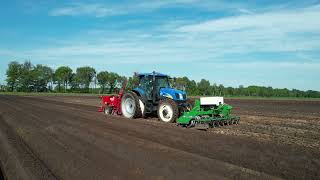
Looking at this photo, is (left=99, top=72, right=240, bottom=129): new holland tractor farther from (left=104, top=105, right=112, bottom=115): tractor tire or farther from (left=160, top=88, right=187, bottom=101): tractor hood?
(left=104, top=105, right=112, bottom=115): tractor tire

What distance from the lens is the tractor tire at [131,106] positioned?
16.3 meters

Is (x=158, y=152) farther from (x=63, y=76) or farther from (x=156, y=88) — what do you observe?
(x=63, y=76)

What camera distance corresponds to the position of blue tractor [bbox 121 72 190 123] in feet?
49.6

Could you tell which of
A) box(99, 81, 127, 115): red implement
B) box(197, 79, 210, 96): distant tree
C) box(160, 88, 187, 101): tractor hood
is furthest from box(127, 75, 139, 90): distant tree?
box(197, 79, 210, 96): distant tree

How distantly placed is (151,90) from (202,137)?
5.59m

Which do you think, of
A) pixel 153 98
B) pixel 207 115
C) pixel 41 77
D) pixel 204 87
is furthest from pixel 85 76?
pixel 207 115

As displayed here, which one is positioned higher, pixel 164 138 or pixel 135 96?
pixel 135 96

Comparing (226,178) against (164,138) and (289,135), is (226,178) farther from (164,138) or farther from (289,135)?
(289,135)

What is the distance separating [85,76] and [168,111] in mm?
95577

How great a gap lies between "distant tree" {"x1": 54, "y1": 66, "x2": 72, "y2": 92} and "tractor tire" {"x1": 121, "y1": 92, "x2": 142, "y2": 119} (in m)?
Answer: 93.8

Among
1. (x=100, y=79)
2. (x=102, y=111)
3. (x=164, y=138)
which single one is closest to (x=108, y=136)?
(x=164, y=138)

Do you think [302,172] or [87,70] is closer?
[302,172]

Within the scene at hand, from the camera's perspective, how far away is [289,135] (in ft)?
38.4

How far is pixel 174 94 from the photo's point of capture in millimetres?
15414
